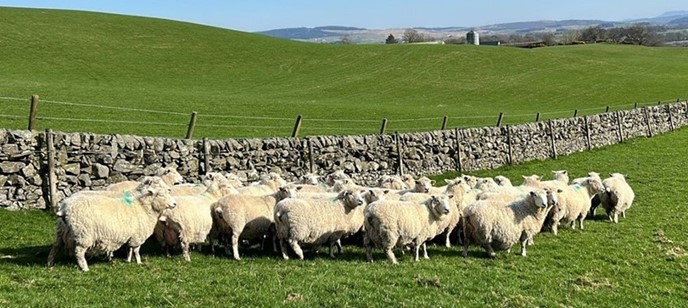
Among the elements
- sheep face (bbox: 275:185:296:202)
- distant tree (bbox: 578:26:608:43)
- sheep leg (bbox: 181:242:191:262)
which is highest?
distant tree (bbox: 578:26:608:43)

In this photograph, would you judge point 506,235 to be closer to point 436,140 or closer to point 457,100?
point 436,140

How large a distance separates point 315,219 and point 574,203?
691 cm

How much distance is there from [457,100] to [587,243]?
41874mm

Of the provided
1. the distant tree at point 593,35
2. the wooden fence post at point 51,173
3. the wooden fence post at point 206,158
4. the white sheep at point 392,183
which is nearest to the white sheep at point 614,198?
the white sheep at point 392,183

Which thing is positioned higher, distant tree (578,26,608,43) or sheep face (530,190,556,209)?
distant tree (578,26,608,43)

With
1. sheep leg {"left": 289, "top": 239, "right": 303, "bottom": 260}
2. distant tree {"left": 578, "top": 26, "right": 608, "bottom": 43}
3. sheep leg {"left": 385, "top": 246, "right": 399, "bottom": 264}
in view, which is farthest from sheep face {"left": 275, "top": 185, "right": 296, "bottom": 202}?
distant tree {"left": 578, "top": 26, "right": 608, "bottom": 43}

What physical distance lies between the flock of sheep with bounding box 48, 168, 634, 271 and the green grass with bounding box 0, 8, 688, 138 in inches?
565

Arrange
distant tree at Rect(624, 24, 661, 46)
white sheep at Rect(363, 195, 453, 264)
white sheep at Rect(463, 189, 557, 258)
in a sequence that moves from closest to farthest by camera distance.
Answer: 1. white sheep at Rect(363, 195, 453, 264)
2. white sheep at Rect(463, 189, 557, 258)
3. distant tree at Rect(624, 24, 661, 46)

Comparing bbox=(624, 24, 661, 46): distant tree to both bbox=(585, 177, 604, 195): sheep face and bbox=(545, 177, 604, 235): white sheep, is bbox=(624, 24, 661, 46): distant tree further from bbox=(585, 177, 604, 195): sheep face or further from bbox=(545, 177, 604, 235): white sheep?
bbox=(545, 177, 604, 235): white sheep

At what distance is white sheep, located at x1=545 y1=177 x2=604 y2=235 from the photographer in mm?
14711

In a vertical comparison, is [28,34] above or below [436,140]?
above

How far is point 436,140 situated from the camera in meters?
25.9

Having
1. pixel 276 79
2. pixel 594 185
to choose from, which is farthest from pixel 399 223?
pixel 276 79

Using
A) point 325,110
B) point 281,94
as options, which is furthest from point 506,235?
point 281,94
